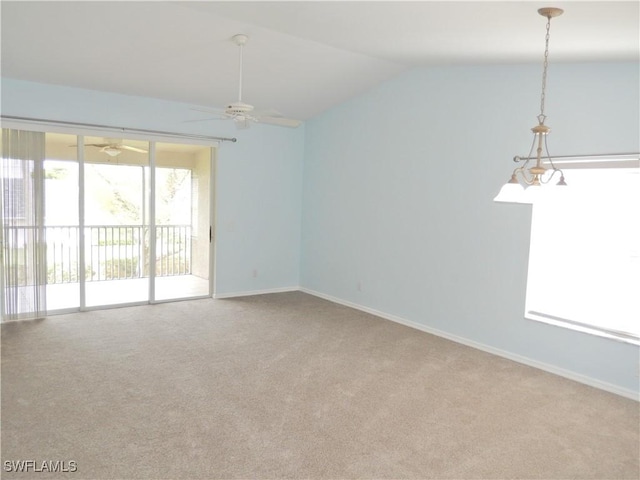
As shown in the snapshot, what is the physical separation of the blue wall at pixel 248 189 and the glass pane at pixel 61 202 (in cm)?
51

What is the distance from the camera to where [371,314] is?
5.94 m

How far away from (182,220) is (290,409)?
4.20m

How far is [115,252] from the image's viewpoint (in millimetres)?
6719

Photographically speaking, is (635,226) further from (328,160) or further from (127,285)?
(127,285)

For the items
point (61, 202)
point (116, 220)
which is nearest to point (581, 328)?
point (116, 220)

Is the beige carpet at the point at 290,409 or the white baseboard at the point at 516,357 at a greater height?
the white baseboard at the point at 516,357

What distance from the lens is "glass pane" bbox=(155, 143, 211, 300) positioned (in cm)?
631

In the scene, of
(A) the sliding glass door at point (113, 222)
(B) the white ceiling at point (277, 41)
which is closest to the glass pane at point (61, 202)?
(A) the sliding glass door at point (113, 222)

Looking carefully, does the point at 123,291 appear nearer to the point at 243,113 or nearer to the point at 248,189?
the point at 248,189

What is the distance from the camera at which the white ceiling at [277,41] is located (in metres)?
3.05

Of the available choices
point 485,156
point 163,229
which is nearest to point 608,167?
point 485,156

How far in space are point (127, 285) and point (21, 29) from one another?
375cm

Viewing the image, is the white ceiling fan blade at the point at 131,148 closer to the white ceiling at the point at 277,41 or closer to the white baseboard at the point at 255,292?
the white ceiling at the point at 277,41

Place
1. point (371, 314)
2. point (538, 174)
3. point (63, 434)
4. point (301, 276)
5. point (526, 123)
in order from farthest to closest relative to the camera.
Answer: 1. point (301, 276)
2. point (371, 314)
3. point (526, 123)
4. point (63, 434)
5. point (538, 174)
